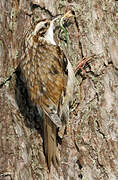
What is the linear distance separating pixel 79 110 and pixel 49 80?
0.27 m

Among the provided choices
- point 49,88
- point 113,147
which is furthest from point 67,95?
point 113,147

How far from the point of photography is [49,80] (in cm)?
183

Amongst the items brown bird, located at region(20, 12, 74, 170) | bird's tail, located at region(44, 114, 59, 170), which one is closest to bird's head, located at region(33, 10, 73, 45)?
brown bird, located at region(20, 12, 74, 170)

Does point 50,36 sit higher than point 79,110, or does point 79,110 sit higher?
point 50,36

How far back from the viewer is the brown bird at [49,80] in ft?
5.59

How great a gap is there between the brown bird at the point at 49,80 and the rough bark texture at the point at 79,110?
52mm

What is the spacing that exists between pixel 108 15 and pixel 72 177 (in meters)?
0.95

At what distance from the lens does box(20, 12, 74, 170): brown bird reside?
5.59 feet

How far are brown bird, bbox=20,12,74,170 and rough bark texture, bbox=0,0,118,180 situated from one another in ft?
0.17

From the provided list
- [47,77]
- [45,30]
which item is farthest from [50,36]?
[47,77]

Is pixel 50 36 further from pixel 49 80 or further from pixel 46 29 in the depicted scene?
pixel 49 80

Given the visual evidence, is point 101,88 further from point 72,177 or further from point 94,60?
point 72,177

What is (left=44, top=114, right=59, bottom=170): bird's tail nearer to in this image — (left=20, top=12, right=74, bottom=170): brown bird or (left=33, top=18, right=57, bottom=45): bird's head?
(left=20, top=12, right=74, bottom=170): brown bird

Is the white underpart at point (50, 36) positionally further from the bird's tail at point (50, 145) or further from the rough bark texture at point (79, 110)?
the bird's tail at point (50, 145)
